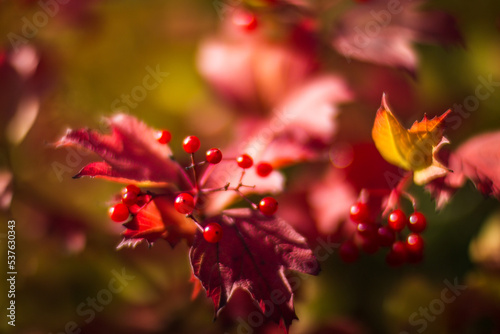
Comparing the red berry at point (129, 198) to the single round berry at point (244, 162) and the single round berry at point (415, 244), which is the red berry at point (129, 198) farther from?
the single round berry at point (415, 244)

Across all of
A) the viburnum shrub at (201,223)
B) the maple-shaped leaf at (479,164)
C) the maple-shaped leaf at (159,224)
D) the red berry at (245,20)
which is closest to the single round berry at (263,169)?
the viburnum shrub at (201,223)

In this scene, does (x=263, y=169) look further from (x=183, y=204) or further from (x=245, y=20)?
(x=245, y=20)

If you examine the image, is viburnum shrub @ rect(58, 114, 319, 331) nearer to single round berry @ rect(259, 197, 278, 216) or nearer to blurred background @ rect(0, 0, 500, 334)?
single round berry @ rect(259, 197, 278, 216)

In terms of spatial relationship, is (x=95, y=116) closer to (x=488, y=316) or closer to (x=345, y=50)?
(x=345, y=50)

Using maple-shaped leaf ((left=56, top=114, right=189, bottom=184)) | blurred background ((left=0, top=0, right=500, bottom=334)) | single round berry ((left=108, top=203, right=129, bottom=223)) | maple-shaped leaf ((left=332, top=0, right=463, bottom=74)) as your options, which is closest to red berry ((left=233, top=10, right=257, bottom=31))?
blurred background ((left=0, top=0, right=500, bottom=334))

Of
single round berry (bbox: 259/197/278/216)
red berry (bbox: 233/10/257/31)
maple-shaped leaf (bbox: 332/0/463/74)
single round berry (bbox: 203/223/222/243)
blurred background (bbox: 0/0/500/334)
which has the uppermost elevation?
maple-shaped leaf (bbox: 332/0/463/74)

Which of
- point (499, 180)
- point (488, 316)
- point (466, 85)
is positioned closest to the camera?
point (499, 180)

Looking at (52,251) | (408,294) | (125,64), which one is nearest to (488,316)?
(408,294)

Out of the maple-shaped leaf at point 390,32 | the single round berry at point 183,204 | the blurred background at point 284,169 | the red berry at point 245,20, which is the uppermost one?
the maple-shaped leaf at point 390,32
